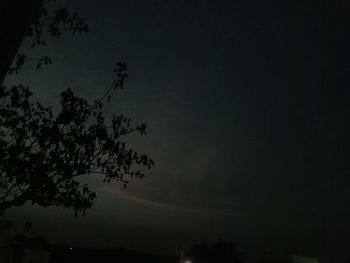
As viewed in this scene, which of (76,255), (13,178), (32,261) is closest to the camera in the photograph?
(13,178)

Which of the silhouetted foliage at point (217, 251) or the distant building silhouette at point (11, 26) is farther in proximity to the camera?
the silhouetted foliage at point (217, 251)

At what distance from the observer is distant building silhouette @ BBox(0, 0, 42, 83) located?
2.20 meters

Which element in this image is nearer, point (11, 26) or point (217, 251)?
point (11, 26)

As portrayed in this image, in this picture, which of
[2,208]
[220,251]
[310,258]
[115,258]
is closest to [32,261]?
[115,258]

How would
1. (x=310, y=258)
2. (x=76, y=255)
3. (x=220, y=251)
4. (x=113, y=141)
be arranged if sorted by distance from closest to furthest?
(x=113, y=141) < (x=76, y=255) < (x=310, y=258) < (x=220, y=251)

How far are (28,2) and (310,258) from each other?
4031 cm

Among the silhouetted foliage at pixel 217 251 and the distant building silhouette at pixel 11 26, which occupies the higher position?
the silhouetted foliage at pixel 217 251

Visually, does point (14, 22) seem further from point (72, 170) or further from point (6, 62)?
point (72, 170)

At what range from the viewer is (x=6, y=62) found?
222cm

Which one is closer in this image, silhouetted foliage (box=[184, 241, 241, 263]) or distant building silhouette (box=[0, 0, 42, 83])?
distant building silhouette (box=[0, 0, 42, 83])

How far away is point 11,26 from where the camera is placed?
2223 mm

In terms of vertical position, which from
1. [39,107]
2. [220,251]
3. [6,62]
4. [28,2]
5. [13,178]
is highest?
[220,251]

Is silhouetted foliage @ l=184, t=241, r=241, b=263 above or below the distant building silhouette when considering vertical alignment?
above

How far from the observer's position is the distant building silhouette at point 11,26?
7.20ft
